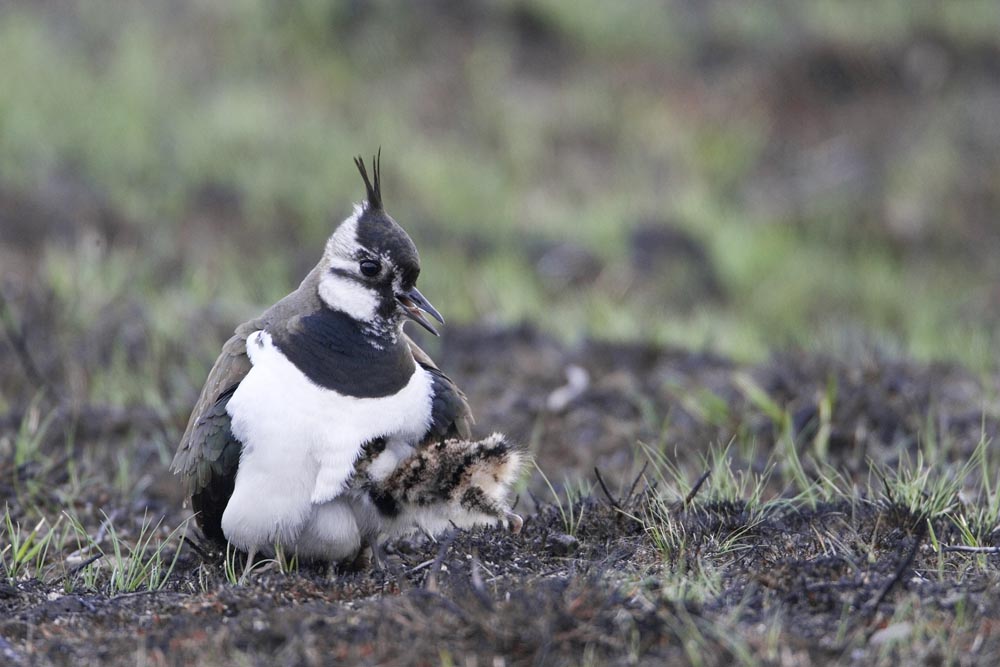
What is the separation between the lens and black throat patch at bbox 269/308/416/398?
144 inches

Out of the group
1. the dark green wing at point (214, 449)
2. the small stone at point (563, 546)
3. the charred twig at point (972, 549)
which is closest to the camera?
the charred twig at point (972, 549)

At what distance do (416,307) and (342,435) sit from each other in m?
0.56

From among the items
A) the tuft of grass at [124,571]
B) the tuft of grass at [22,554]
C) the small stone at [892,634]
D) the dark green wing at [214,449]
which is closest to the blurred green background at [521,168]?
the tuft of grass at [22,554]

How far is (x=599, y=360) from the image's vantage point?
6.02 m

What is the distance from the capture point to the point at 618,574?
3203 mm

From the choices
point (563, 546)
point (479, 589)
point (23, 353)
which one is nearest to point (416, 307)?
point (563, 546)

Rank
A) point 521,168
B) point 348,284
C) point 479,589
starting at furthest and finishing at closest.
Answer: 1. point 521,168
2. point 348,284
3. point 479,589

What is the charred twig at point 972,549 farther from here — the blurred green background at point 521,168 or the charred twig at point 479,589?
the blurred green background at point 521,168

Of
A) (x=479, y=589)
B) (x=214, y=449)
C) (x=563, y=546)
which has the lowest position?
(x=563, y=546)

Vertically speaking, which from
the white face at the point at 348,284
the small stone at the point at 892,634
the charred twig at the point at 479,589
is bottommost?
the small stone at the point at 892,634

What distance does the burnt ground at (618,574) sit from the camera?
2.80 m

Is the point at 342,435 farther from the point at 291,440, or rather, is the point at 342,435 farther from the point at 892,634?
the point at 892,634

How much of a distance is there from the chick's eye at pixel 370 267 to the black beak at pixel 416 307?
0.33ft

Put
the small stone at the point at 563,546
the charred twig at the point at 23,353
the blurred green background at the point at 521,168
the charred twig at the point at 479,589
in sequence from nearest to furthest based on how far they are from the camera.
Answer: the charred twig at the point at 479,589 → the small stone at the point at 563,546 → the charred twig at the point at 23,353 → the blurred green background at the point at 521,168
